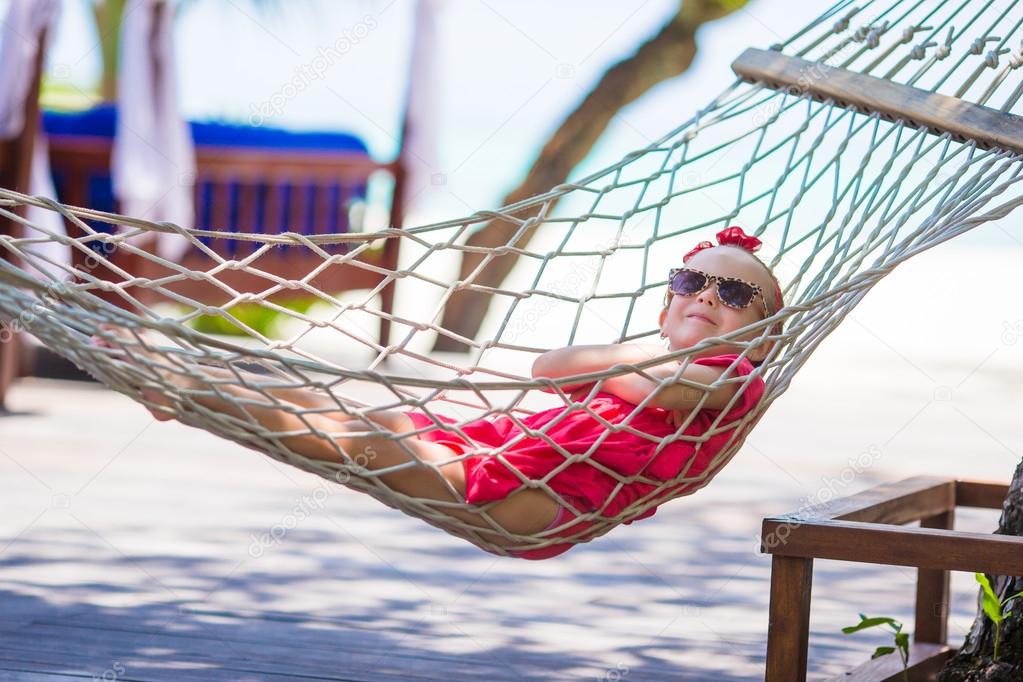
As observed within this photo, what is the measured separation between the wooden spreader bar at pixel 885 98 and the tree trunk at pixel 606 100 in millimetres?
4167

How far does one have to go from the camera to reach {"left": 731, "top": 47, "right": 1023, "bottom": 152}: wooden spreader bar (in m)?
1.84

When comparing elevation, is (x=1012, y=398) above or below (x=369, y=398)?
above

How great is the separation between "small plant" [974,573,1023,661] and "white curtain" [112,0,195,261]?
3565 mm

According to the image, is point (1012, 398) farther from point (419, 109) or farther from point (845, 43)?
point (845, 43)

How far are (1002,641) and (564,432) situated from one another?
63cm

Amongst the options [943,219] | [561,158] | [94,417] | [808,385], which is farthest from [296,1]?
[943,219]

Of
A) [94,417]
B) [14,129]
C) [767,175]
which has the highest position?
[767,175]

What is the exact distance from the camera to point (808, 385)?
6547 millimetres

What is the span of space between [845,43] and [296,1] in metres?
6.58

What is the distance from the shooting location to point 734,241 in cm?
189

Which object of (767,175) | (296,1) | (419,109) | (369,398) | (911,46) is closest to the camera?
(911,46)

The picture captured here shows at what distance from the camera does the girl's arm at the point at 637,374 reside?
159 centimetres

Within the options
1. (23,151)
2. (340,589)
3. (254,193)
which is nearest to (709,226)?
(340,589)

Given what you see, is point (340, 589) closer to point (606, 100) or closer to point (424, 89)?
point (424, 89)
